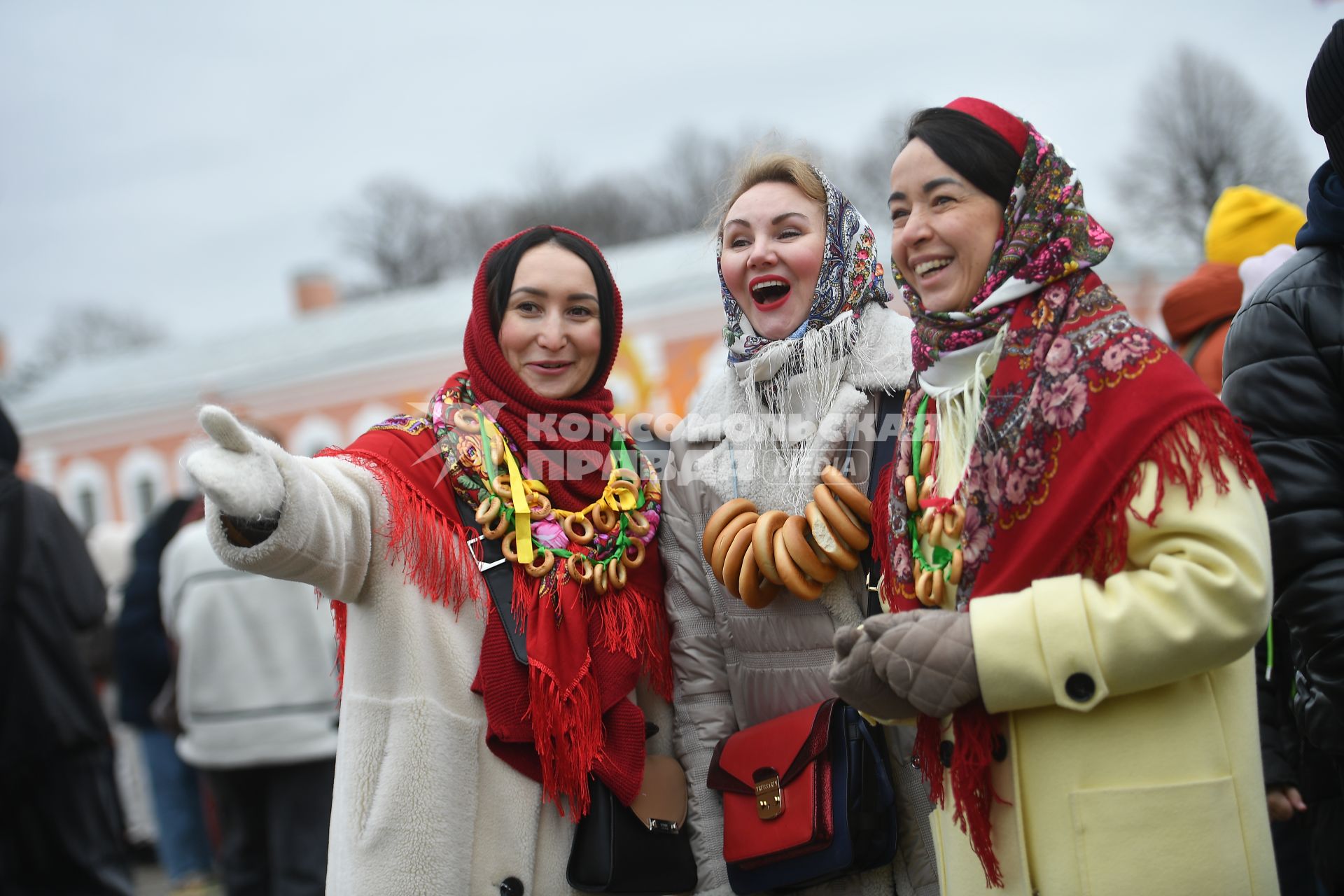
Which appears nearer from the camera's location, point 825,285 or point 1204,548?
point 1204,548

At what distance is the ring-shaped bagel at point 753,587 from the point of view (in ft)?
8.74

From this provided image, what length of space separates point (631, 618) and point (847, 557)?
1.82ft

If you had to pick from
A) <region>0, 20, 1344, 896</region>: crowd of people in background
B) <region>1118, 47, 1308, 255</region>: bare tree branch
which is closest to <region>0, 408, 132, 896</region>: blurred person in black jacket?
<region>0, 20, 1344, 896</region>: crowd of people in background

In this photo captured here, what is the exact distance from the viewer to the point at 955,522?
86.2 inches

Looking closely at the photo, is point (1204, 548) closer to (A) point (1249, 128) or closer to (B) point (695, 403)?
(B) point (695, 403)

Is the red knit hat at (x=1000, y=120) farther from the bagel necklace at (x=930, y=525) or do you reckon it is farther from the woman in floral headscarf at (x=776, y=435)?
the woman in floral headscarf at (x=776, y=435)

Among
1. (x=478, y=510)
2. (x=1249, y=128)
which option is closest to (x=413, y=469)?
(x=478, y=510)

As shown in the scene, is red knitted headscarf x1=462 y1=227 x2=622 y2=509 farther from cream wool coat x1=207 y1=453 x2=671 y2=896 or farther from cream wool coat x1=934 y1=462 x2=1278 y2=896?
cream wool coat x1=934 y1=462 x2=1278 y2=896

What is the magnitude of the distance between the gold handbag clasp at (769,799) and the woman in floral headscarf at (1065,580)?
455 millimetres

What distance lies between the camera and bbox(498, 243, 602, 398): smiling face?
298 centimetres

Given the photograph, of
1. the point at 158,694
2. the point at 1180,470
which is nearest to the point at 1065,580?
the point at 1180,470

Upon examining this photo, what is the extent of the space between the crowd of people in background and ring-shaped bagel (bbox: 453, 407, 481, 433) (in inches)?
0.9

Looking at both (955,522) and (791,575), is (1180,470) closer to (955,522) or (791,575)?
(955,522)

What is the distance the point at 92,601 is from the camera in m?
4.67
